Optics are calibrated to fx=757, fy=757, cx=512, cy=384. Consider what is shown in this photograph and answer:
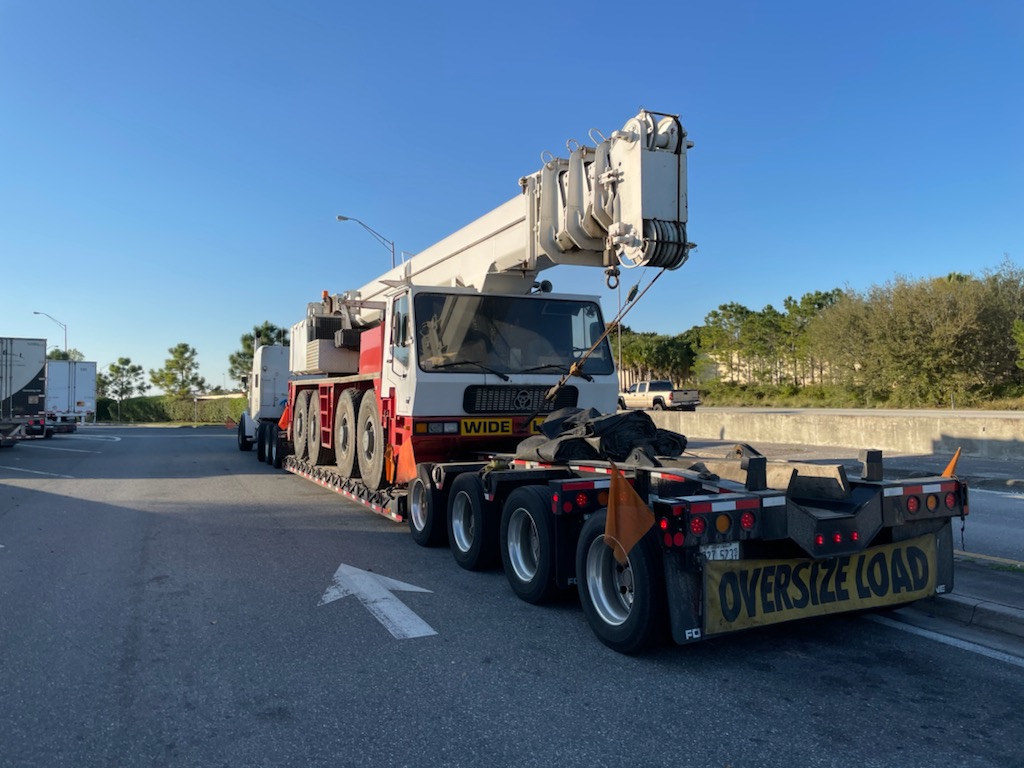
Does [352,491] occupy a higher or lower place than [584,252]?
lower

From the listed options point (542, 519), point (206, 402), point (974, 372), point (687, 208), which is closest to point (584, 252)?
point (687, 208)

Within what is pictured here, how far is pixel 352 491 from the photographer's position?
10.6 meters

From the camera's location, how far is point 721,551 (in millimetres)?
4492

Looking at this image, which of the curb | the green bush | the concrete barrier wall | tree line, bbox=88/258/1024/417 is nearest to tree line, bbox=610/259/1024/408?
tree line, bbox=88/258/1024/417

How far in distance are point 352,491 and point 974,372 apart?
35638mm

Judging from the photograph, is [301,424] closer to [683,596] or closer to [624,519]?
[624,519]

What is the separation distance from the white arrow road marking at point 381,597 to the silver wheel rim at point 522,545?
889 mm

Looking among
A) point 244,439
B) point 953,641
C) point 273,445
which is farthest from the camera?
point 244,439

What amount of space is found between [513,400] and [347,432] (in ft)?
11.0

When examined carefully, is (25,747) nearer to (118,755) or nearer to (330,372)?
(118,755)

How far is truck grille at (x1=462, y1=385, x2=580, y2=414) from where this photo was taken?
→ 27.4 feet

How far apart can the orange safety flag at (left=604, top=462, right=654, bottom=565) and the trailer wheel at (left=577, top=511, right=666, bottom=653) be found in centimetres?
10

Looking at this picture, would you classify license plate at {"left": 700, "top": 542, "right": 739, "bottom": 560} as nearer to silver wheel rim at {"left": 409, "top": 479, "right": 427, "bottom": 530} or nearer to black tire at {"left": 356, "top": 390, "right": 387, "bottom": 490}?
silver wheel rim at {"left": 409, "top": 479, "right": 427, "bottom": 530}

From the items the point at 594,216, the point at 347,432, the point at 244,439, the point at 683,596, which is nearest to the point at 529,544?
the point at 683,596
